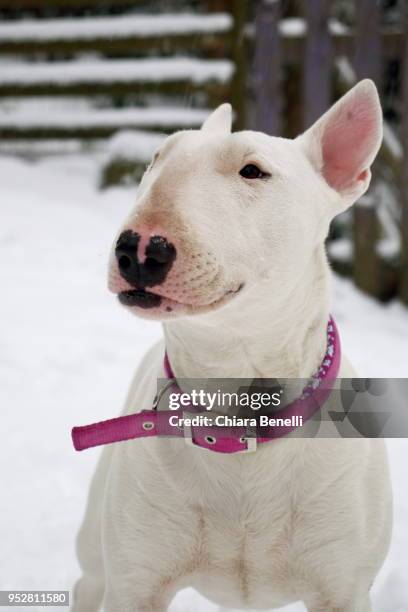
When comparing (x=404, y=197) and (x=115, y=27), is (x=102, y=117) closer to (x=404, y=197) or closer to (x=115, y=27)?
(x=115, y=27)

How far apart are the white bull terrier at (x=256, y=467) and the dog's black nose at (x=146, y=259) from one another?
0.60 ft

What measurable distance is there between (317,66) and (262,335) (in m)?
3.92

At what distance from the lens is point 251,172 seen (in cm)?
180

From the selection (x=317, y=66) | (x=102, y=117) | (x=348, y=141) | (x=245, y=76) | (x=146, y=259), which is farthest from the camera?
(x=102, y=117)

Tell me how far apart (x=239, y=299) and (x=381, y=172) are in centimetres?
411

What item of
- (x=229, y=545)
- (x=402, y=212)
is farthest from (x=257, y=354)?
(x=402, y=212)

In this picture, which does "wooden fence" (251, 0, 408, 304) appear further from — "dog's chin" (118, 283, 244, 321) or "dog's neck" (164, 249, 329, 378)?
"dog's chin" (118, 283, 244, 321)

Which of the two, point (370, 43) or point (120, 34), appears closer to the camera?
point (370, 43)

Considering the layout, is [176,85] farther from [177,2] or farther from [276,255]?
[276,255]

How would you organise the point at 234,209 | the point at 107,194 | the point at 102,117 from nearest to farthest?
the point at 234,209 → the point at 107,194 → the point at 102,117

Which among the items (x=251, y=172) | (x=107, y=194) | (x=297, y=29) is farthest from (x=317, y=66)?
(x=251, y=172)

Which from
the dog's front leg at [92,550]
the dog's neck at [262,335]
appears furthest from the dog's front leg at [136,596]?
the dog's neck at [262,335]

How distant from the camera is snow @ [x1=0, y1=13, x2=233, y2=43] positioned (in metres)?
6.64

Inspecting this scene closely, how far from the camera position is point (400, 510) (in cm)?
320
